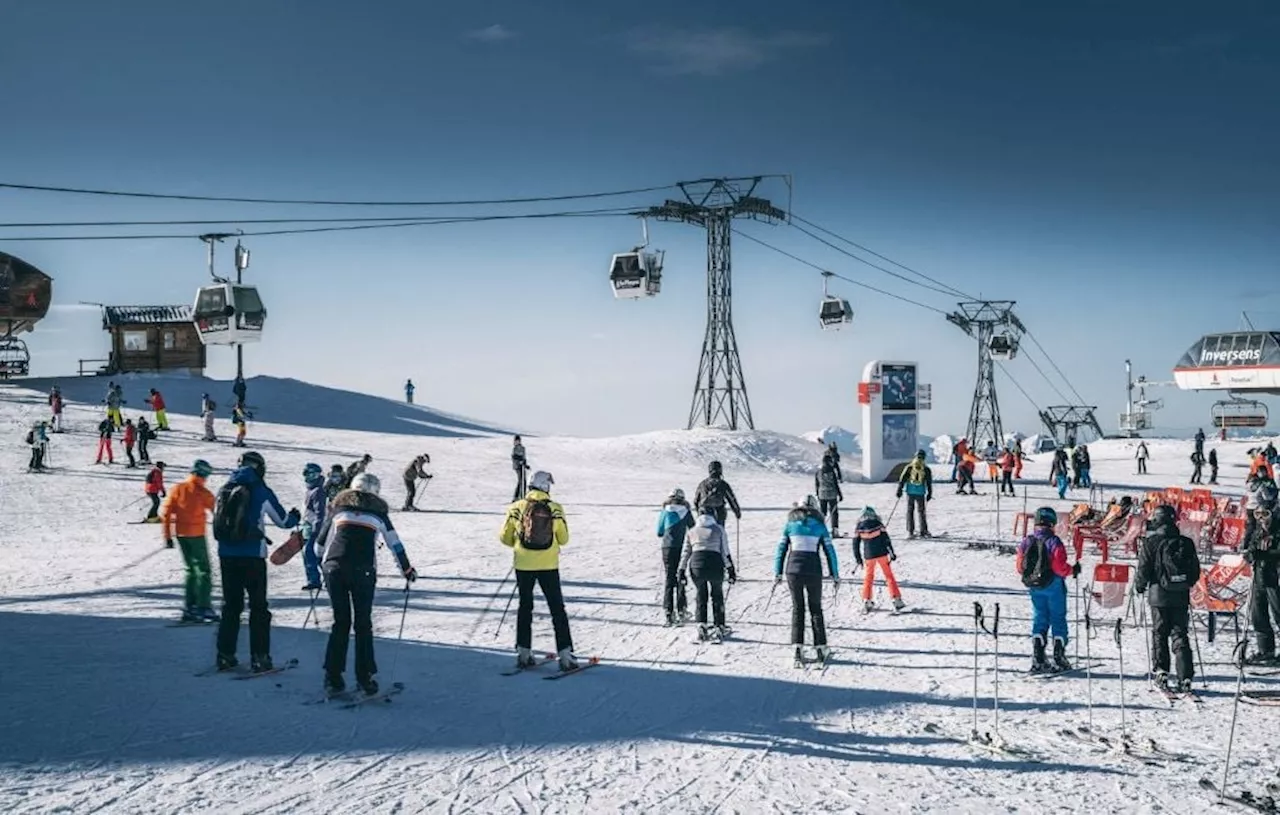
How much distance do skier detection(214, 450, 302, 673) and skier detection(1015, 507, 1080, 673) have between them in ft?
22.2

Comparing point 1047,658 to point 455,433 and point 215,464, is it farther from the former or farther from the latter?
point 455,433

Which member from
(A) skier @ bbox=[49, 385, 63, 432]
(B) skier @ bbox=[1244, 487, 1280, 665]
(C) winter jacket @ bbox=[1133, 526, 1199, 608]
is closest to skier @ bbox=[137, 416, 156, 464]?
(A) skier @ bbox=[49, 385, 63, 432]

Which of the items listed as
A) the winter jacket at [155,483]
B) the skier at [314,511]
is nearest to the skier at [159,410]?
the winter jacket at [155,483]

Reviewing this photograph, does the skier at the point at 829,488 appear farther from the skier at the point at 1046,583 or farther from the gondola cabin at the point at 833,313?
the gondola cabin at the point at 833,313

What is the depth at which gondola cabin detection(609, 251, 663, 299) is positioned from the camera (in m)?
35.6

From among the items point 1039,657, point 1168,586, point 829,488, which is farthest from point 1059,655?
point 829,488

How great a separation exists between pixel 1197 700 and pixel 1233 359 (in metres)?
62.4

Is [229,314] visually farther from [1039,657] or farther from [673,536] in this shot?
[1039,657]

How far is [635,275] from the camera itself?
3566cm

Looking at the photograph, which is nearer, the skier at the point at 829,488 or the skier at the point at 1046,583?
the skier at the point at 1046,583

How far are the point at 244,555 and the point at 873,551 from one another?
714 cm

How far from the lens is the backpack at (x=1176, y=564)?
8.33 meters

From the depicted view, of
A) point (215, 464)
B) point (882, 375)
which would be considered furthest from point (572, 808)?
point (882, 375)

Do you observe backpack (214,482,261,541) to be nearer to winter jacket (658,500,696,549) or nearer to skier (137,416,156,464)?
winter jacket (658,500,696,549)
